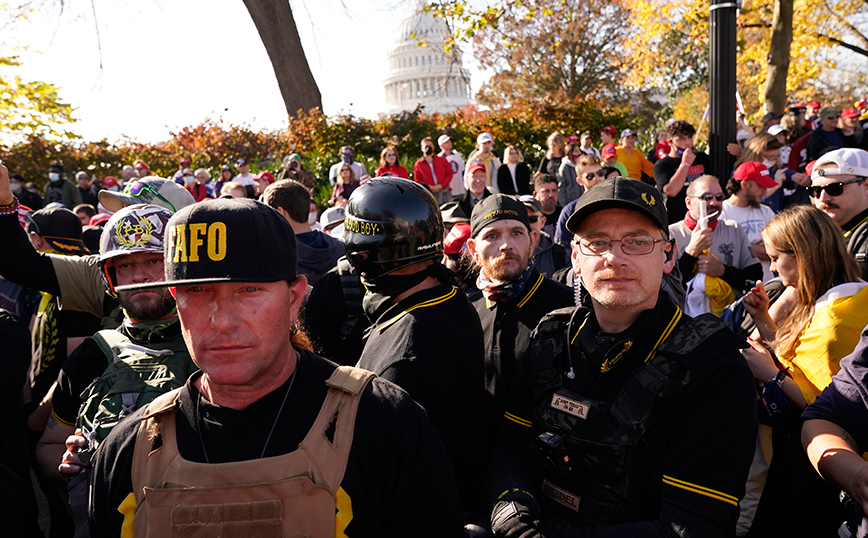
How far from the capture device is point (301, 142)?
1847cm

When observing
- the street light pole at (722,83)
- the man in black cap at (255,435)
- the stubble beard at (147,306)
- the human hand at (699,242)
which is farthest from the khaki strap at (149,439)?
the street light pole at (722,83)

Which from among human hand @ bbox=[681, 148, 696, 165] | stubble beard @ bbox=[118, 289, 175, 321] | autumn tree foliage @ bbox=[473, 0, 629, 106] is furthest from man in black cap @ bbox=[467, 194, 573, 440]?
autumn tree foliage @ bbox=[473, 0, 629, 106]

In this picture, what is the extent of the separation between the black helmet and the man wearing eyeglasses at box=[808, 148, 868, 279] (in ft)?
9.59

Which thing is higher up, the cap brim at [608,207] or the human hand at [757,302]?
the cap brim at [608,207]

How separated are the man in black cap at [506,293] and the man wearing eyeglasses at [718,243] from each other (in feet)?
6.04

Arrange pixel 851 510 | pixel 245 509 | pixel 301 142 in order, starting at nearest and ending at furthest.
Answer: pixel 245 509, pixel 851 510, pixel 301 142

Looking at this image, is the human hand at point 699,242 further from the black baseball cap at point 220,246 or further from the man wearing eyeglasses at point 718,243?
the black baseball cap at point 220,246

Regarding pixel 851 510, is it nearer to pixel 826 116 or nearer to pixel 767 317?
pixel 767 317

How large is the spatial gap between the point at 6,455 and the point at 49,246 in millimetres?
2287

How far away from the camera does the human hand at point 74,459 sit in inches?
94.3

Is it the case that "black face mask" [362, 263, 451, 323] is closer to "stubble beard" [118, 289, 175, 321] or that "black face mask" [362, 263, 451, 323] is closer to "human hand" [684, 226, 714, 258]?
"stubble beard" [118, 289, 175, 321]

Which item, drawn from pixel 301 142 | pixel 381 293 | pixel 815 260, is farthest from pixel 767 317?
pixel 301 142

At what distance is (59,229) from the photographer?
4805mm

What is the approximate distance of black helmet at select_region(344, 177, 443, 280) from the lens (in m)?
2.76
